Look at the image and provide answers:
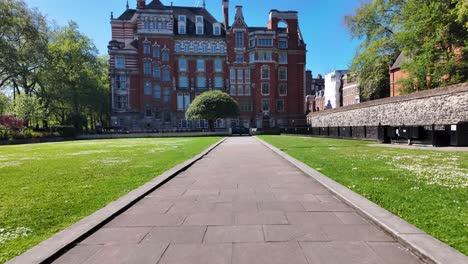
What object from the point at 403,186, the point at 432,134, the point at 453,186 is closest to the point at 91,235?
the point at 403,186

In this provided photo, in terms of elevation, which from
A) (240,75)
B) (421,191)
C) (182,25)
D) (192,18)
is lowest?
(421,191)

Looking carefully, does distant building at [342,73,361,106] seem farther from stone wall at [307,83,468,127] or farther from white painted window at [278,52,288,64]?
stone wall at [307,83,468,127]

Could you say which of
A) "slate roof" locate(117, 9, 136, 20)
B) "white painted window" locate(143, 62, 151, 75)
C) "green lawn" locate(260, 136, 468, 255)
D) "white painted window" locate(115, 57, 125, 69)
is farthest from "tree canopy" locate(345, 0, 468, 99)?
"slate roof" locate(117, 9, 136, 20)

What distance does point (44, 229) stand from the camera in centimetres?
454

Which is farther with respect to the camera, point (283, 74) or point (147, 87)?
point (283, 74)

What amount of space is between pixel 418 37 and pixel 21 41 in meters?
52.8

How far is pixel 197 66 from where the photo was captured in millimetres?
61750

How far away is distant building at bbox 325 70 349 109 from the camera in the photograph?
289 ft

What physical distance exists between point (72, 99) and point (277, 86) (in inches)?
1528

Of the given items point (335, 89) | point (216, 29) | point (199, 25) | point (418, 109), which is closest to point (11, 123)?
point (199, 25)

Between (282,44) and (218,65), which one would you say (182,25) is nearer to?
(218,65)

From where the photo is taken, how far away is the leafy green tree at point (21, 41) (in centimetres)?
4072

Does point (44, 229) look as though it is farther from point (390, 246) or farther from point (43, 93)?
point (43, 93)

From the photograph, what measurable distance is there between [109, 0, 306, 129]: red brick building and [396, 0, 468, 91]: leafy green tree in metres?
33.0
